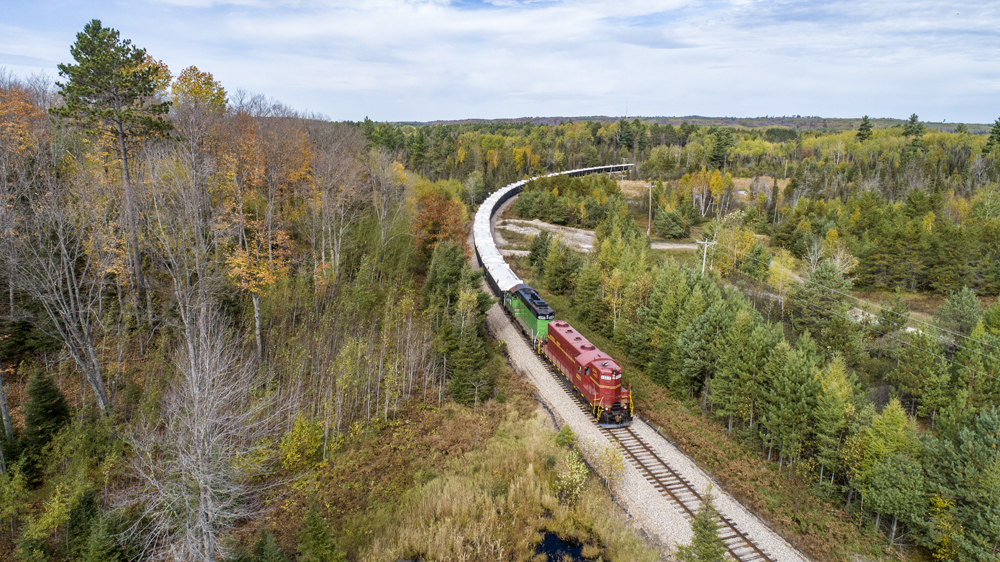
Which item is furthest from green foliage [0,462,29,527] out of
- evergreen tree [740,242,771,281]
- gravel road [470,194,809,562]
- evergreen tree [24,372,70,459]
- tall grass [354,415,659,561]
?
evergreen tree [740,242,771,281]

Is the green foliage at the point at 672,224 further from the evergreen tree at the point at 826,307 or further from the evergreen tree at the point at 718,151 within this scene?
the evergreen tree at the point at 718,151

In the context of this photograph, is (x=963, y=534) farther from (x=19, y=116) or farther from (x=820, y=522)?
(x=19, y=116)

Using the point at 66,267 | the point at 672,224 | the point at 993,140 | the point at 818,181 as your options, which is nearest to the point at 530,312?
the point at 66,267

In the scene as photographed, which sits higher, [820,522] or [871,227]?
[871,227]

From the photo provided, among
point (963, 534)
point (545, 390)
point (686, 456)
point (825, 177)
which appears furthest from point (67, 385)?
point (825, 177)

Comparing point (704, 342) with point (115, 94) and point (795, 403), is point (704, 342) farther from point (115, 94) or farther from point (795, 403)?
point (115, 94)
